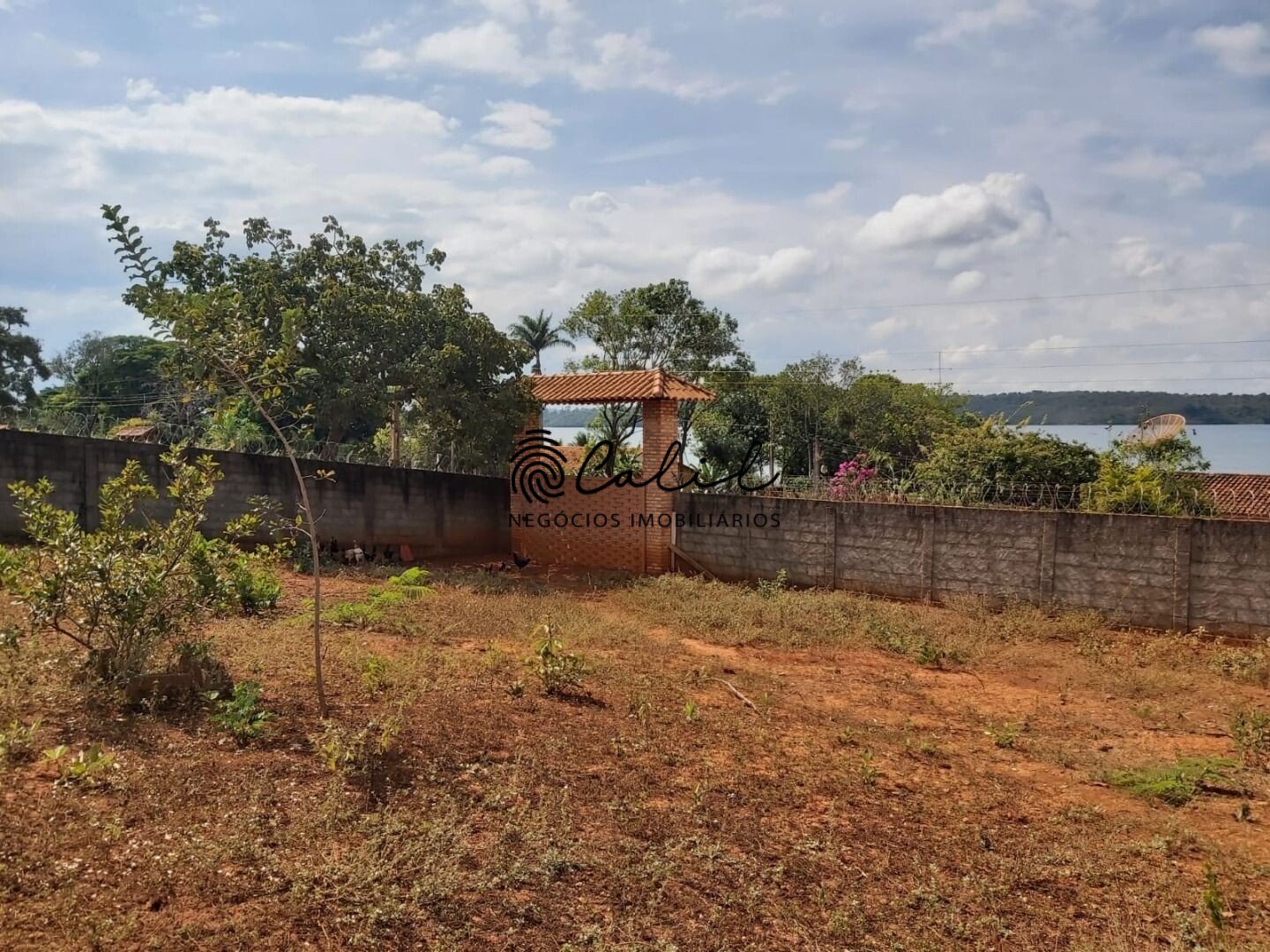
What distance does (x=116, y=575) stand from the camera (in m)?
4.74

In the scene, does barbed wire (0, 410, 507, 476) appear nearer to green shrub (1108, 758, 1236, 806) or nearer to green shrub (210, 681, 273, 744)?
green shrub (210, 681, 273, 744)

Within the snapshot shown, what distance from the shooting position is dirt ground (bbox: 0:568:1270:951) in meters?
3.20

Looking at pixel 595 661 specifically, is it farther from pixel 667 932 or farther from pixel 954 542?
pixel 954 542

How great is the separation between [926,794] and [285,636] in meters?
5.60

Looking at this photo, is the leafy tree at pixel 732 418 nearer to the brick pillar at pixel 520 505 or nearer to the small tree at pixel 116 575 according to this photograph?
the brick pillar at pixel 520 505

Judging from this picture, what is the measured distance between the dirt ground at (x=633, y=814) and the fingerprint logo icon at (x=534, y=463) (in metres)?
6.82

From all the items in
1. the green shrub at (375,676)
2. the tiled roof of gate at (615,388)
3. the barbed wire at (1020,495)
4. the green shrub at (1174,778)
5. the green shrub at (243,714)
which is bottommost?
the green shrub at (1174,778)

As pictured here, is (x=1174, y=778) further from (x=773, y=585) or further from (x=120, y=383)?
(x=120, y=383)

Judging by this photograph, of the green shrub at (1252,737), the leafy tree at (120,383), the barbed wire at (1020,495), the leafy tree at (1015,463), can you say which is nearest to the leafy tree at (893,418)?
the leafy tree at (1015,463)

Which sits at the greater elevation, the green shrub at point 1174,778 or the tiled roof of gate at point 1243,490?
the tiled roof of gate at point 1243,490

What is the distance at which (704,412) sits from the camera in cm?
2644

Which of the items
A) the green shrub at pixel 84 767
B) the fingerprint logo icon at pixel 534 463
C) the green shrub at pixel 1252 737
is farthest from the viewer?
the fingerprint logo icon at pixel 534 463

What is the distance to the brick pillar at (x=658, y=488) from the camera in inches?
519

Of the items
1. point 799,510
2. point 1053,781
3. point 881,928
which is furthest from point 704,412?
point 881,928
